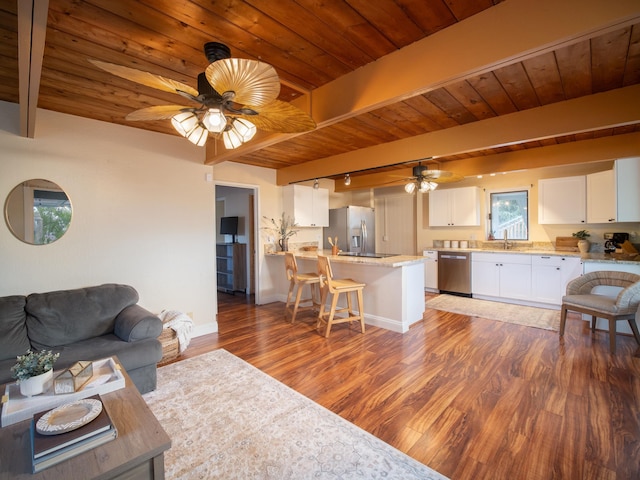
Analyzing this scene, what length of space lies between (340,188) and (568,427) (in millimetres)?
5130

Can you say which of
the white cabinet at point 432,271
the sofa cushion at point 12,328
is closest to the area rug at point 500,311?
the white cabinet at point 432,271

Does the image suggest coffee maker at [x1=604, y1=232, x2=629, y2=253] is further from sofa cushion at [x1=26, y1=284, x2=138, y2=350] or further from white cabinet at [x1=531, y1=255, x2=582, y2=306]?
sofa cushion at [x1=26, y1=284, x2=138, y2=350]

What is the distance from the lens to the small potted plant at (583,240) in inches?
181

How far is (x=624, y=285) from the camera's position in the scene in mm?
3422

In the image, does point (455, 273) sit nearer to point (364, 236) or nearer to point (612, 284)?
point (364, 236)

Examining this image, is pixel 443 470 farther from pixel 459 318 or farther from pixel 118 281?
pixel 118 281

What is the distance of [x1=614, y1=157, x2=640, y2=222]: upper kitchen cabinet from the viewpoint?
3715mm

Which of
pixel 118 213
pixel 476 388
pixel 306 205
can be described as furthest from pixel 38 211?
pixel 476 388

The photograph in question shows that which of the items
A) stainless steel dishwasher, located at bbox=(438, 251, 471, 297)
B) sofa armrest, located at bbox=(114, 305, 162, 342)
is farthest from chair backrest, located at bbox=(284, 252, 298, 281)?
stainless steel dishwasher, located at bbox=(438, 251, 471, 297)

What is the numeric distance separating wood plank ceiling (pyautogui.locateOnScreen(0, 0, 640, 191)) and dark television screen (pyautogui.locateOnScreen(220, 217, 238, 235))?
3571 millimetres

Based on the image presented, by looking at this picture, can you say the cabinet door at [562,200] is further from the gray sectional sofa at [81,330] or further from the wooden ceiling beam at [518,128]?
the gray sectional sofa at [81,330]

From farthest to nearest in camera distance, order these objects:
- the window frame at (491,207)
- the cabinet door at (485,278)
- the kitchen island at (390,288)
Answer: the window frame at (491,207) → the cabinet door at (485,278) → the kitchen island at (390,288)

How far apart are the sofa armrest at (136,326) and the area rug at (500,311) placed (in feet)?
13.5

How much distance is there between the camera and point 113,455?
1.19m
